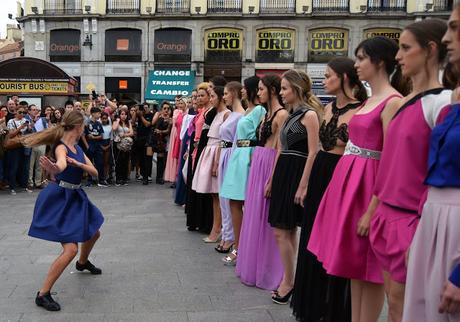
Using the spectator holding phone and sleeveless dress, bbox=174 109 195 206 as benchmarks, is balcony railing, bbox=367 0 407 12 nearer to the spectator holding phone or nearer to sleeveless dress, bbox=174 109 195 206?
the spectator holding phone

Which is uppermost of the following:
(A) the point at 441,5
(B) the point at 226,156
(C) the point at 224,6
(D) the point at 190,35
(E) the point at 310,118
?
(A) the point at 441,5

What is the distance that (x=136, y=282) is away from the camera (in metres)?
4.89

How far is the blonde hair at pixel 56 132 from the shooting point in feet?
14.4

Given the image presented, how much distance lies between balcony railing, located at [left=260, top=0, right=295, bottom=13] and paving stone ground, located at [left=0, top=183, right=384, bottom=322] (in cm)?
2526

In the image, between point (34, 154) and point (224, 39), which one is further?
point (224, 39)

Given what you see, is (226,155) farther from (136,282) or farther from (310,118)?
(310,118)

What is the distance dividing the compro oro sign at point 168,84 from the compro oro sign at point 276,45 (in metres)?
4.67

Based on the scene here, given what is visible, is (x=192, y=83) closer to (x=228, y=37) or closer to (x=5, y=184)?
(x=228, y=37)

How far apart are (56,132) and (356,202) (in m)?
2.81

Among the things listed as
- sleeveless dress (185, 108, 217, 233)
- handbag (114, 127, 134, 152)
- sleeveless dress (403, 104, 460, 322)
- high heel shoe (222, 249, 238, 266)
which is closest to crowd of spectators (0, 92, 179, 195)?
handbag (114, 127, 134, 152)

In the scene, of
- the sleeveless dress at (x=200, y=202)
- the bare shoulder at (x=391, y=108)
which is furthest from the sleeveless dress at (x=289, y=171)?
the sleeveless dress at (x=200, y=202)

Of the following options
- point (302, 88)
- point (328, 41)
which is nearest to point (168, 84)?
point (328, 41)

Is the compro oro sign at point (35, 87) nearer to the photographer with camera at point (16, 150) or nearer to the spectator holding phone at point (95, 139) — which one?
the spectator holding phone at point (95, 139)

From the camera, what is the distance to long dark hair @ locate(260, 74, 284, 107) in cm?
468
